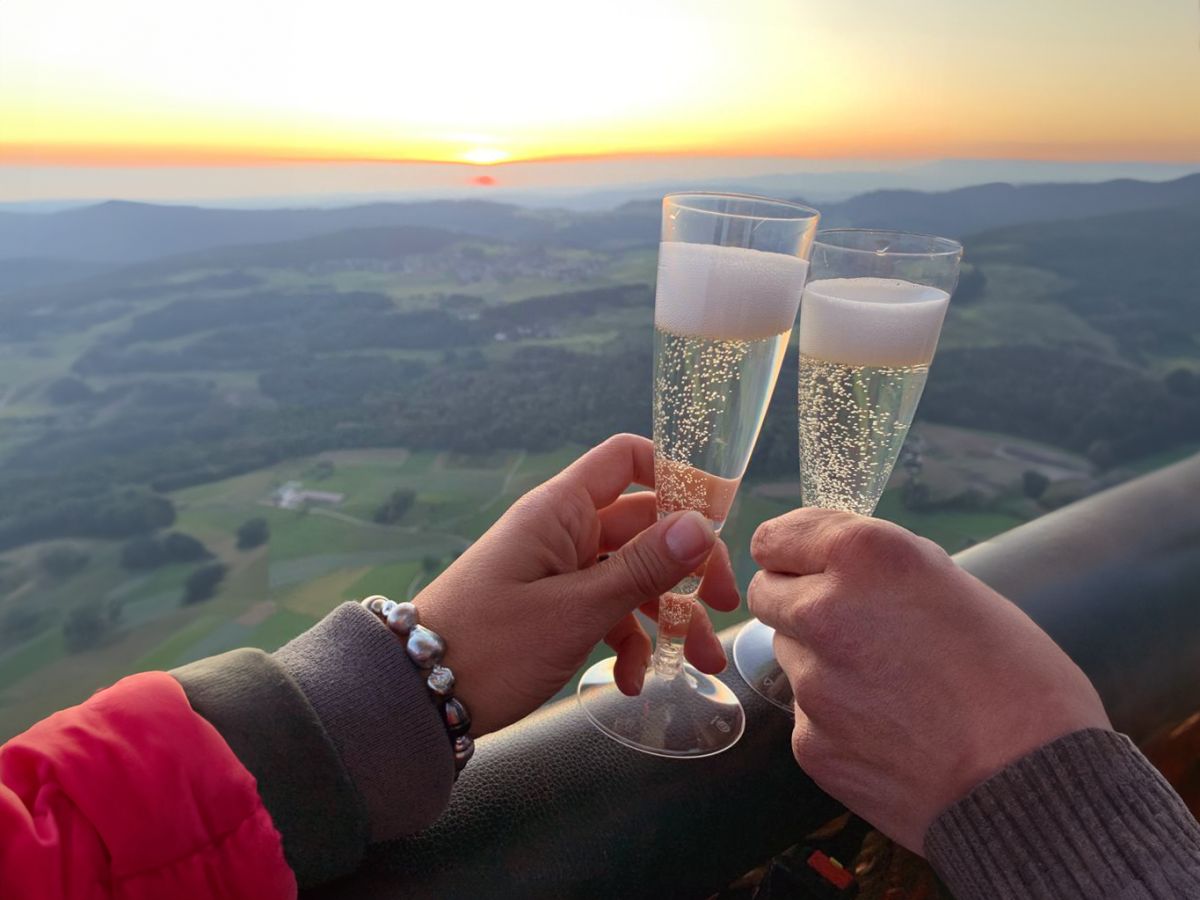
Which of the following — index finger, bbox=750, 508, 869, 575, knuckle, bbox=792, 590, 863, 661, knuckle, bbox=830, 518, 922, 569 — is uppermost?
knuckle, bbox=830, 518, 922, 569

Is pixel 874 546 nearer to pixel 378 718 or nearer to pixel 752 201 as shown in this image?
pixel 752 201

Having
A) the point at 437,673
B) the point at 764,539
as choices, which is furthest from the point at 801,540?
the point at 437,673

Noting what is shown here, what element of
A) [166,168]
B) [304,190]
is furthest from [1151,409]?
[166,168]

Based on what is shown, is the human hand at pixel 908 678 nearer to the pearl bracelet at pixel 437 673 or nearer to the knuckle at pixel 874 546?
the knuckle at pixel 874 546

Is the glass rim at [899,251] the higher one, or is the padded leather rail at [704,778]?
the glass rim at [899,251]

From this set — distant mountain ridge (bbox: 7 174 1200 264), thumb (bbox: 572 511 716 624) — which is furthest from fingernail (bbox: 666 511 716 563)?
distant mountain ridge (bbox: 7 174 1200 264)

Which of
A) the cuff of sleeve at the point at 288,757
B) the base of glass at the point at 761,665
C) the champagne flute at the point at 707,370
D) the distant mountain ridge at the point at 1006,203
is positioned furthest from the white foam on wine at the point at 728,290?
the distant mountain ridge at the point at 1006,203

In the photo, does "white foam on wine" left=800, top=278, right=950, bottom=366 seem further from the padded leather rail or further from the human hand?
the padded leather rail
